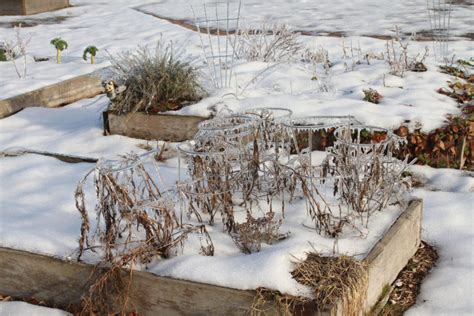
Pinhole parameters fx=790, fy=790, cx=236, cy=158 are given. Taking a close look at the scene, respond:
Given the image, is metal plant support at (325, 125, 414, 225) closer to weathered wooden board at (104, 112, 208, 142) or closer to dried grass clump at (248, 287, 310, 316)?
dried grass clump at (248, 287, 310, 316)

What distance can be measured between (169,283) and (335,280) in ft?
2.44

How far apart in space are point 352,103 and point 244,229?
277cm

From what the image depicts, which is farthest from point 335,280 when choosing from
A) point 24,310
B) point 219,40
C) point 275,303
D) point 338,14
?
point 338,14

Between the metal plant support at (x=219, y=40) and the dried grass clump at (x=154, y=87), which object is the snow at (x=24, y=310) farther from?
the metal plant support at (x=219, y=40)

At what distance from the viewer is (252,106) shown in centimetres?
625

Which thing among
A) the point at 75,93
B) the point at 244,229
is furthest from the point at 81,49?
the point at 244,229

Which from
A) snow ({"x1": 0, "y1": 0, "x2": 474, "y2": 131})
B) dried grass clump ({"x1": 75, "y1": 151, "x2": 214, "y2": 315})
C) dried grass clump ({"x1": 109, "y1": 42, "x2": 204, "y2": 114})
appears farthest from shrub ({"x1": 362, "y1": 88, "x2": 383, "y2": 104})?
dried grass clump ({"x1": 75, "y1": 151, "x2": 214, "y2": 315})

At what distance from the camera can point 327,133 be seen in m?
5.80

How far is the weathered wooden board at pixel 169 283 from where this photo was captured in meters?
3.46

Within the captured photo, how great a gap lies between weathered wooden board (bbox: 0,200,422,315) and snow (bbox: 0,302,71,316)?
0.23 ft

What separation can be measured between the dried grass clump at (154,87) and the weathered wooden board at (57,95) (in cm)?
122

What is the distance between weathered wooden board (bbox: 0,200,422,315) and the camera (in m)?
3.46

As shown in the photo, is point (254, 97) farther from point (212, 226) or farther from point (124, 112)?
point (212, 226)

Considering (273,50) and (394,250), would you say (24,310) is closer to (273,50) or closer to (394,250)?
(394,250)
